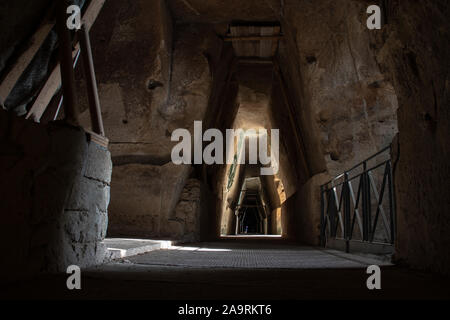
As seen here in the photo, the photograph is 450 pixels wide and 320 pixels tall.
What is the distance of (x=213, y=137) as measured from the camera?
9.81m

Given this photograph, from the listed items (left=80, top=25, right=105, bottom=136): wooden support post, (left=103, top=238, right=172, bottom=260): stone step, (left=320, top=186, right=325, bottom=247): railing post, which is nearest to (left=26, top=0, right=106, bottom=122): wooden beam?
(left=80, top=25, right=105, bottom=136): wooden support post

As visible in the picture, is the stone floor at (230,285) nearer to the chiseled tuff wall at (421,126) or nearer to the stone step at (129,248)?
the chiseled tuff wall at (421,126)

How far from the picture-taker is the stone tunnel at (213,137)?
2430 mm

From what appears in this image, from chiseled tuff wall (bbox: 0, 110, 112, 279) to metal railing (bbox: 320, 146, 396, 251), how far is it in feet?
9.22

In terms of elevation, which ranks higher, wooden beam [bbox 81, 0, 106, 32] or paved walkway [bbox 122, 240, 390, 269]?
wooden beam [bbox 81, 0, 106, 32]

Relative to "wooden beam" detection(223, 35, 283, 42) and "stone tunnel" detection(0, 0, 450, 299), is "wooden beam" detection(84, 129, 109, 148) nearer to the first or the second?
"stone tunnel" detection(0, 0, 450, 299)

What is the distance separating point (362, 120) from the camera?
6.98 m

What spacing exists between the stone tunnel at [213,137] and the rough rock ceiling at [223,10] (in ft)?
0.12

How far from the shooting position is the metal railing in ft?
14.6

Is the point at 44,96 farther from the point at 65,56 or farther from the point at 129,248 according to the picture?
the point at 129,248
